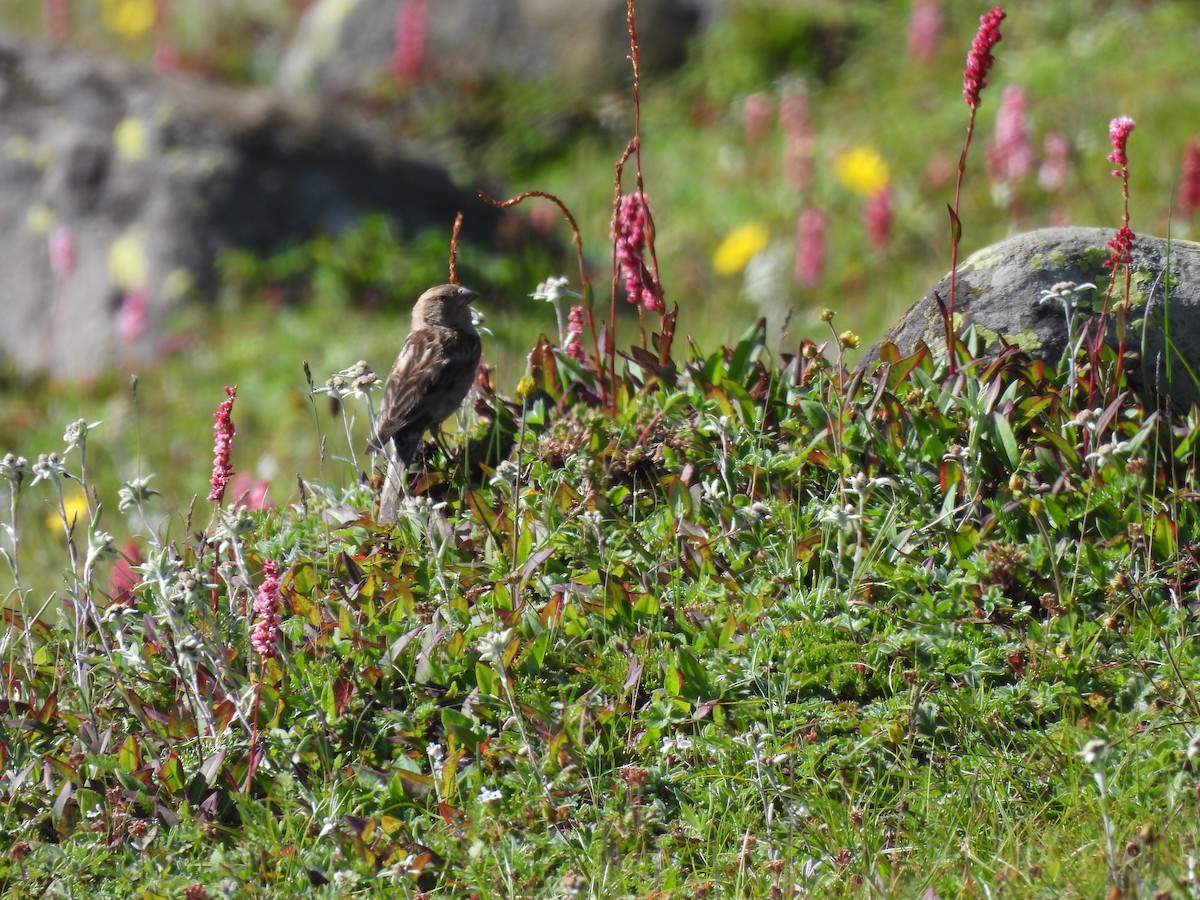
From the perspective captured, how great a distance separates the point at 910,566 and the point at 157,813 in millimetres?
2200

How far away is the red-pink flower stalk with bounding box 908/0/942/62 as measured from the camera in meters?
13.3

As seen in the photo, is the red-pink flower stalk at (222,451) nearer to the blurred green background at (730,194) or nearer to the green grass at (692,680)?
the green grass at (692,680)

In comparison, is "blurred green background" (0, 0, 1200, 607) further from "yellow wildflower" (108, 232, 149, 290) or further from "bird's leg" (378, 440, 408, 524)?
"bird's leg" (378, 440, 408, 524)

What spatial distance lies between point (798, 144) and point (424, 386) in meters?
7.28

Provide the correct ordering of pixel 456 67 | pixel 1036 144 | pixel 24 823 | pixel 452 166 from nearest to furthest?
pixel 24 823
pixel 1036 144
pixel 452 166
pixel 456 67

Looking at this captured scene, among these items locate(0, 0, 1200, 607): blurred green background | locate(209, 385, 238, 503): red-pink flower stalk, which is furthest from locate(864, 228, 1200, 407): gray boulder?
locate(0, 0, 1200, 607): blurred green background

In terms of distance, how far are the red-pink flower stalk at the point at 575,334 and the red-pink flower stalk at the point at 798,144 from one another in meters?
6.60

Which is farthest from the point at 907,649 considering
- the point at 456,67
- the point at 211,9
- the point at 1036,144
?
the point at 211,9

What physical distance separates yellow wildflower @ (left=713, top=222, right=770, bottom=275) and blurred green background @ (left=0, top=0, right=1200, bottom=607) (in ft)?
0.11

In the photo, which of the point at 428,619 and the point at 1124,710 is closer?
the point at 1124,710

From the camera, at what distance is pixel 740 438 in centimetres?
462

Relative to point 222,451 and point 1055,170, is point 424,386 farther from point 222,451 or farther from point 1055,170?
point 1055,170

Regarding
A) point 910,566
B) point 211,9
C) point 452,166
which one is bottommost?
point 910,566

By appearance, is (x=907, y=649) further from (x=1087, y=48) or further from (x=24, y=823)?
(x=1087, y=48)
